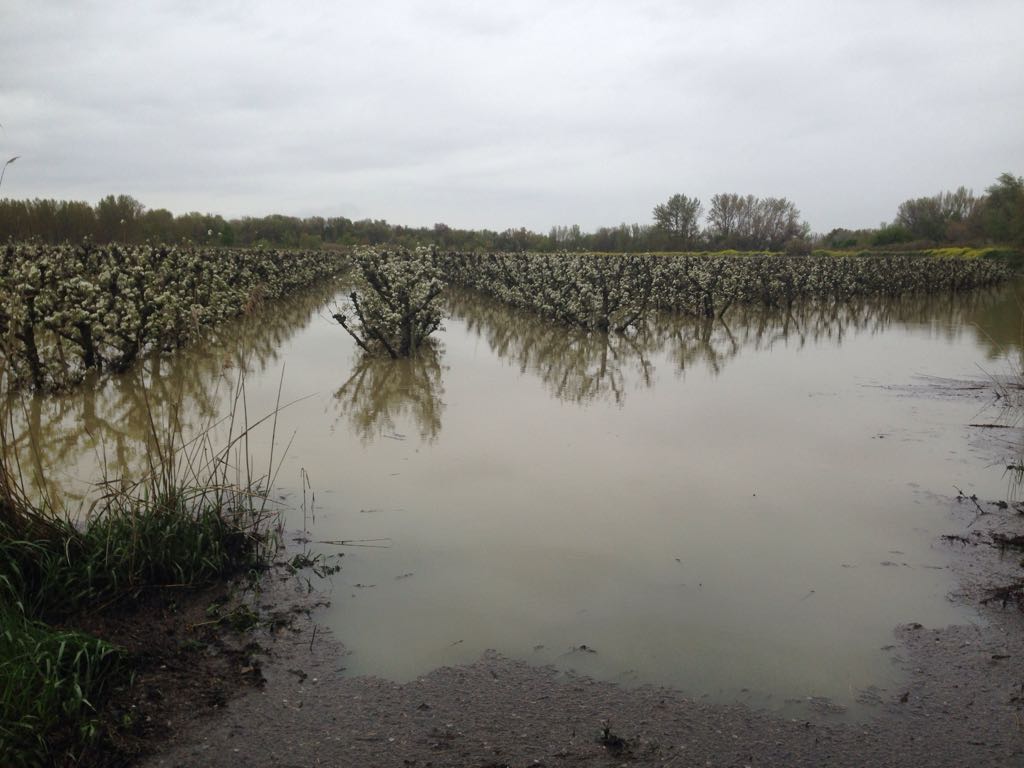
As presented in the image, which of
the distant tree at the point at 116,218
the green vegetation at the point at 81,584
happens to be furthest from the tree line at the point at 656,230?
the green vegetation at the point at 81,584

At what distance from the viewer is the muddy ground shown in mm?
3875

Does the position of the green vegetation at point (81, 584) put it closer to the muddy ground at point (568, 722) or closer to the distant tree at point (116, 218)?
the muddy ground at point (568, 722)

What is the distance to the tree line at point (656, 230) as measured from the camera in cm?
5006

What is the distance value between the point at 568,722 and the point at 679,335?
60.1 ft

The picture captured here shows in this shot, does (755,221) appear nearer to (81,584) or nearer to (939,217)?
(939,217)

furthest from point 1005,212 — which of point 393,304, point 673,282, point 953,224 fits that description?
point 393,304

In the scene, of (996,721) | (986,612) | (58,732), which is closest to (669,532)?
(986,612)

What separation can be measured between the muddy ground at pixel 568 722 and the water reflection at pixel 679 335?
8.14 metres

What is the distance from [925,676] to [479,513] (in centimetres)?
401

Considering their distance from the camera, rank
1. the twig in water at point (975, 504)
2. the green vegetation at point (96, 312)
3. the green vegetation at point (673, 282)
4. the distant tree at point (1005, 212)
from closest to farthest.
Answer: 1. the twig in water at point (975, 504)
2. the green vegetation at point (96, 312)
3. the green vegetation at point (673, 282)
4. the distant tree at point (1005, 212)

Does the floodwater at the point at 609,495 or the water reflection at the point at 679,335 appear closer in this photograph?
the floodwater at the point at 609,495

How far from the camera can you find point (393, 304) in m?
16.9

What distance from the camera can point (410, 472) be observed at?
28.2 feet

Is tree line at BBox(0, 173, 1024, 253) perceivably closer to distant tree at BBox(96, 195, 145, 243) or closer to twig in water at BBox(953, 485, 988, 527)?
distant tree at BBox(96, 195, 145, 243)
